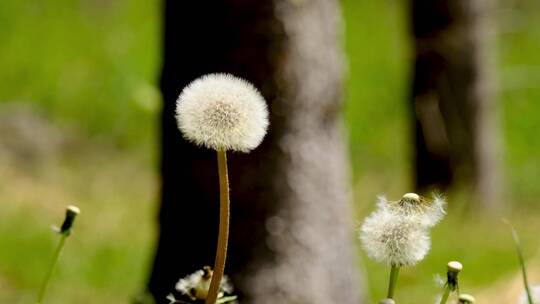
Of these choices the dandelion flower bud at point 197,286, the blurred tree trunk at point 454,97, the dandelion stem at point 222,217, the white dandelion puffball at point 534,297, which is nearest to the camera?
the dandelion stem at point 222,217

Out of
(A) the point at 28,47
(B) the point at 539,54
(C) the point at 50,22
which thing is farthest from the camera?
(B) the point at 539,54

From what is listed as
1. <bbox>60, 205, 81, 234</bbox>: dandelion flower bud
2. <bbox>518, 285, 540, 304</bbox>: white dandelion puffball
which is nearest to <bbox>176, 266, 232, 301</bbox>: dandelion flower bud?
<bbox>60, 205, 81, 234</bbox>: dandelion flower bud

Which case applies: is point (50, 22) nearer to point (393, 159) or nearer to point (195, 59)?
point (393, 159)

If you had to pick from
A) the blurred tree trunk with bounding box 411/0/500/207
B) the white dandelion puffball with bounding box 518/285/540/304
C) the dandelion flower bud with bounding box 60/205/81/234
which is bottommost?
the white dandelion puffball with bounding box 518/285/540/304

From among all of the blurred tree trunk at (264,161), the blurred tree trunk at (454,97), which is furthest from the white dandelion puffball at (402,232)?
the blurred tree trunk at (454,97)

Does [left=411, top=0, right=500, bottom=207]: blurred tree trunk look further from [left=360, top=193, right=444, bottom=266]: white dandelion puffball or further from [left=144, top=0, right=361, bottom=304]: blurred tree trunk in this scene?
[left=360, top=193, right=444, bottom=266]: white dandelion puffball

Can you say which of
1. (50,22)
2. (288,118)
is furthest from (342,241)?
(50,22)

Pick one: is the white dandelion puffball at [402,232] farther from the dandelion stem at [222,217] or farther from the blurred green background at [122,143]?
the blurred green background at [122,143]
